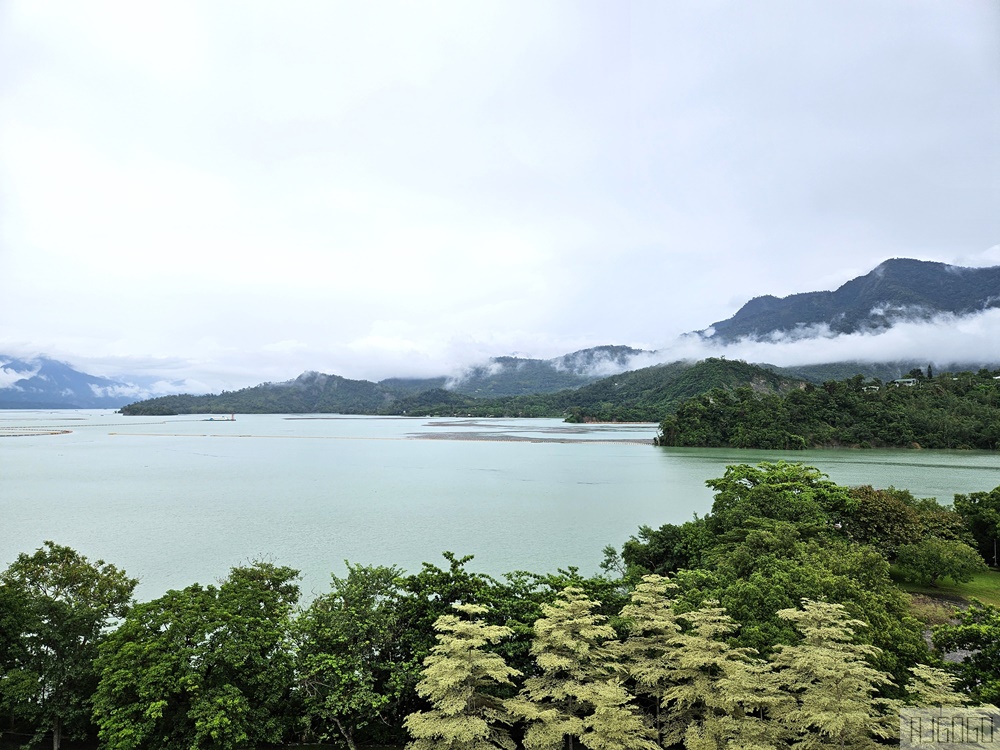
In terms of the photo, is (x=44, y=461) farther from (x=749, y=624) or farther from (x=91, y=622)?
(x=749, y=624)

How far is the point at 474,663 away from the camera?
7.40 m

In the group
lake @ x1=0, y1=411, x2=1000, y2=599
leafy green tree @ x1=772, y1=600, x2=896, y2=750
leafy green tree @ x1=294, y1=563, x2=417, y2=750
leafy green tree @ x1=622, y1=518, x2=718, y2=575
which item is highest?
leafy green tree @ x1=772, y1=600, x2=896, y2=750

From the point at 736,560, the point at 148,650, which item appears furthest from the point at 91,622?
the point at 736,560

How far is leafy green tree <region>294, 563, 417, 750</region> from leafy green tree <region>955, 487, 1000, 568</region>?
23423 mm

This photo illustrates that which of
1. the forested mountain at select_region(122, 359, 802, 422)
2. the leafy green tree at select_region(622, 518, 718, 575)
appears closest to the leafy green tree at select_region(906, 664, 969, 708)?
the leafy green tree at select_region(622, 518, 718, 575)

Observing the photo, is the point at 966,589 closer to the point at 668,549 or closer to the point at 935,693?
the point at 668,549

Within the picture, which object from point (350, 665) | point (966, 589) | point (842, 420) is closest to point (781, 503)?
point (966, 589)

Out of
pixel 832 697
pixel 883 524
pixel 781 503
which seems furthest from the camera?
pixel 781 503

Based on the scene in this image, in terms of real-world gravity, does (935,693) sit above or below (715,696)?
above

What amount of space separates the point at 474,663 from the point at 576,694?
1589mm

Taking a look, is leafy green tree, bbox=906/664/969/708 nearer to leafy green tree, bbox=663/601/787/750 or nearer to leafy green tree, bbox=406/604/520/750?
leafy green tree, bbox=663/601/787/750

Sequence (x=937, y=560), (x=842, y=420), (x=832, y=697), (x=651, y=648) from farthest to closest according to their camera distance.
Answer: (x=842, y=420) → (x=937, y=560) → (x=651, y=648) → (x=832, y=697)

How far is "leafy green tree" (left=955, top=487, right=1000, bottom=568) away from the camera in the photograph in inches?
775

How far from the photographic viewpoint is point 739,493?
2088 cm
